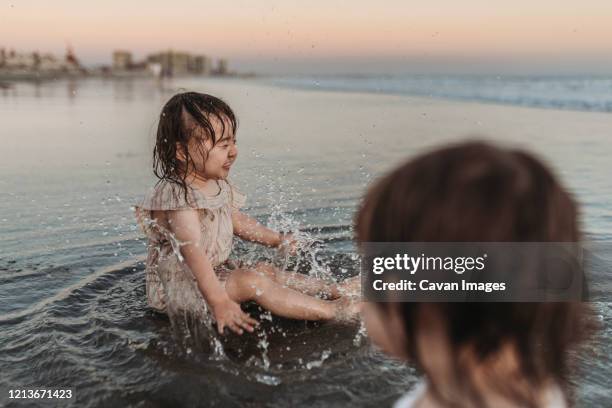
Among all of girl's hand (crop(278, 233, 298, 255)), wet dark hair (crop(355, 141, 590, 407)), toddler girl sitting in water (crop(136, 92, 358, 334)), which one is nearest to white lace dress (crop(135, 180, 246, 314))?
toddler girl sitting in water (crop(136, 92, 358, 334))

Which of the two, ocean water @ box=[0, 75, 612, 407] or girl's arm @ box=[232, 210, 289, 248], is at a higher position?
girl's arm @ box=[232, 210, 289, 248]

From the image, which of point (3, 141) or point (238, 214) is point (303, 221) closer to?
point (238, 214)

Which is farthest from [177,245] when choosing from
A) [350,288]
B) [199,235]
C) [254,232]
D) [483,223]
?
[483,223]

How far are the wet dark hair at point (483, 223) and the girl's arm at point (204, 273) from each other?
1.88 m

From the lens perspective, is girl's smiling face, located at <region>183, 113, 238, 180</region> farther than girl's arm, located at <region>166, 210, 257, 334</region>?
Yes

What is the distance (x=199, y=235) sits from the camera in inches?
129

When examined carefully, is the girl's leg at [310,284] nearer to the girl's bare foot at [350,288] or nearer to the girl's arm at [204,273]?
the girl's bare foot at [350,288]

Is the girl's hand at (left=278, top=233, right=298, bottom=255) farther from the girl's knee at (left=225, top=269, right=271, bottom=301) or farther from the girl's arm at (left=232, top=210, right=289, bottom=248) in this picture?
the girl's knee at (left=225, top=269, right=271, bottom=301)

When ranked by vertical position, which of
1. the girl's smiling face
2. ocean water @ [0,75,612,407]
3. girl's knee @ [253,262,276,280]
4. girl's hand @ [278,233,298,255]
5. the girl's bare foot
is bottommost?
ocean water @ [0,75,612,407]

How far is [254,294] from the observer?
3287mm

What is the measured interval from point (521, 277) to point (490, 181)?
218 millimetres

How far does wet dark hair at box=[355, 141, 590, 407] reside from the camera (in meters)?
1.11

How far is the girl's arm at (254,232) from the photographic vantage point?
396 centimetres

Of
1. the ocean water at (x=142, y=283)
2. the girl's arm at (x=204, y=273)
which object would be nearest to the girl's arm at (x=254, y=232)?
the ocean water at (x=142, y=283)
